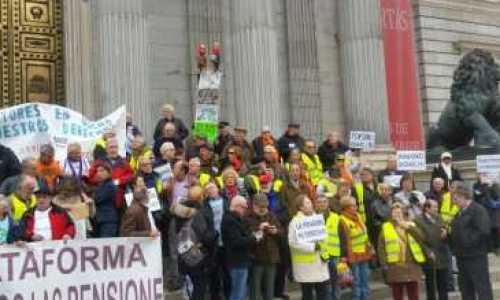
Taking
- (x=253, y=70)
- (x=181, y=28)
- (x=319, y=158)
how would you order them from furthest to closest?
(x=181, y=28)
(x=253, y=70)
(x=319, y=158)

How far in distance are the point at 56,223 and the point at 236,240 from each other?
234 centimetres

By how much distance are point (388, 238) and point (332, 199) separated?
0.99 metres

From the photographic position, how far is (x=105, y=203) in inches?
398

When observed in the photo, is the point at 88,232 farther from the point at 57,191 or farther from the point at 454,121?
the point at 454,121

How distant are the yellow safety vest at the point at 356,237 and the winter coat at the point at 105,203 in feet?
10.9

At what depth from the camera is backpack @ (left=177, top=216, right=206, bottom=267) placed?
10023 millimetres

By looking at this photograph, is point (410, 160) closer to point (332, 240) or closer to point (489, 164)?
point (489, 164)

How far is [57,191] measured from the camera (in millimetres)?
9406

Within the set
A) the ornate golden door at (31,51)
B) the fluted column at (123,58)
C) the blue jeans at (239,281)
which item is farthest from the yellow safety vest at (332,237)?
the ornate golden door at (31,51)

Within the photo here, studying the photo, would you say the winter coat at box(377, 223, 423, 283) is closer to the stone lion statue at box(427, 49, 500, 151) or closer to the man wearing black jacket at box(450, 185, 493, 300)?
the man wearing black jacket at box(450, 185, 493, 300)

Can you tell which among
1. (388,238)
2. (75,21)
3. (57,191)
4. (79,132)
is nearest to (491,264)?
(388,238)

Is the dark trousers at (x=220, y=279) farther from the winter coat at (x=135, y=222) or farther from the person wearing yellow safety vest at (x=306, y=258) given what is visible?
the winter coat at (x=135, y=222)

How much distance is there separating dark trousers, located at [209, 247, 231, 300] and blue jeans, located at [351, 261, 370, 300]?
1.87 metres

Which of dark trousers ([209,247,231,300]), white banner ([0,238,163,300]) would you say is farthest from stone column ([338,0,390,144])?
white banner ([0,238,163,300])
